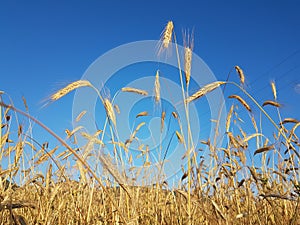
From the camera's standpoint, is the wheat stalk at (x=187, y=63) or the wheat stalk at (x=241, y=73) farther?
the wheat stalk at (x=241, y=73)

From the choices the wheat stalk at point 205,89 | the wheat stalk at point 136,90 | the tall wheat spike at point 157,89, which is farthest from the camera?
the wheat stalk at point 136,90

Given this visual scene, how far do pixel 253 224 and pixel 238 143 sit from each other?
123cm

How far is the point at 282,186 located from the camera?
376 centimetres

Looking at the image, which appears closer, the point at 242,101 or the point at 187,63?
the point at 187,63

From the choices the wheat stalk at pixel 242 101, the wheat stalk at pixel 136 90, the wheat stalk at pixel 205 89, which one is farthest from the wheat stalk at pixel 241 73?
the wheat stalk at pixel 136 90

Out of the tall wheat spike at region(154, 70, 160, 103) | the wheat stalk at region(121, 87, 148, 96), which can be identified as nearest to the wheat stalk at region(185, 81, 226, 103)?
the tall wheat spike at region(154, 70, 160, 103)

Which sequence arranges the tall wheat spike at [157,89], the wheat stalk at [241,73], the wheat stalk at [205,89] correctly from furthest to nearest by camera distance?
the wheat stalk at [241,73], the tall wheat spike at [157,89], the wheat stalk at [205,89]

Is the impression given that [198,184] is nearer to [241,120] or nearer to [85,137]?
[85,137]

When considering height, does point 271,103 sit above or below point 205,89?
above

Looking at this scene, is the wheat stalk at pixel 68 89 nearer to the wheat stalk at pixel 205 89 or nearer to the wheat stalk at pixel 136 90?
the wheat stalk at pixel 205 89

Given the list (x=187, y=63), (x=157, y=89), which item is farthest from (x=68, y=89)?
(x=157, y=89)

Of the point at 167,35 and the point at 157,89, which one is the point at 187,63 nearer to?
the point at 167,35

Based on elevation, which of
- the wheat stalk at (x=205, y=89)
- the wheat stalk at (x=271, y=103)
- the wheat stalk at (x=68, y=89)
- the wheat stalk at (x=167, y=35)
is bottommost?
the wheat stalk at (x=68, y=89)

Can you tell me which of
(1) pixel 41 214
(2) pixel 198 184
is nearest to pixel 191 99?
(2) pixel 198 184
